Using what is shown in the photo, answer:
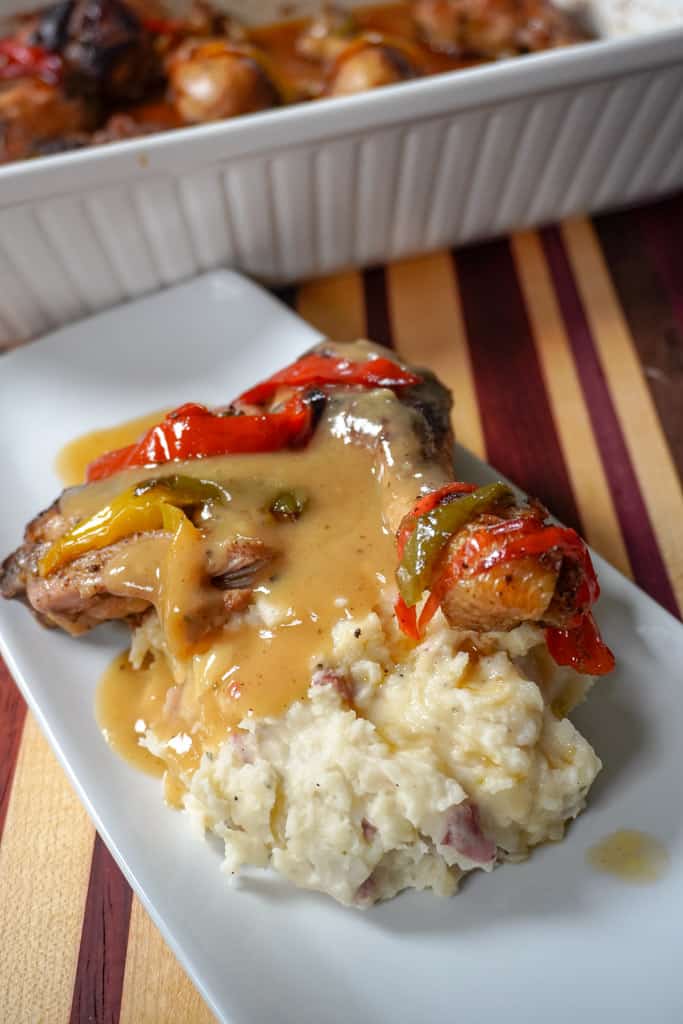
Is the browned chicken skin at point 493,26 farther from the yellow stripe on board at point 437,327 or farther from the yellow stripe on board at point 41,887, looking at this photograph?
the yellow stripe on board at point 41,887

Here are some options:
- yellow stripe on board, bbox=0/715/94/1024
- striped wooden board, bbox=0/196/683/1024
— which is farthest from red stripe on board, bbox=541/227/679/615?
yellow stripe on board, bbox=0/715/94/1024

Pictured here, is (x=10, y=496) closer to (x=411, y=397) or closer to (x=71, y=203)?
(x=71, y=203)

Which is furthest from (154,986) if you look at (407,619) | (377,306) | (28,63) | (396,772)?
(28,63)

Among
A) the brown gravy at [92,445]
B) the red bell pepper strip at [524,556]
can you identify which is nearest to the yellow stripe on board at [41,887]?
the brown gravy at [92,445]

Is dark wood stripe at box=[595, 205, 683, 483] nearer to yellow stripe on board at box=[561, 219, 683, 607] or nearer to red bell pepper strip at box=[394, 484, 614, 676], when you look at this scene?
yellow stripe on board at box=[561, 219, 683, 607]

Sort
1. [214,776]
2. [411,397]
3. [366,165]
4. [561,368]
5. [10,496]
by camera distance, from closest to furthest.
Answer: [214,776]
[411,397]
[10,496]
[366,165]
[561,368]

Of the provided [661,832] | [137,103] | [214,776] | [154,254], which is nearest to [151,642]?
[214,776]
